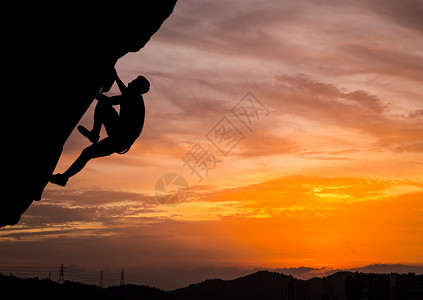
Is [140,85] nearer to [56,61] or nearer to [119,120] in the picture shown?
[119,120]

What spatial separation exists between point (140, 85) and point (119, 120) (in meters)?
0.54

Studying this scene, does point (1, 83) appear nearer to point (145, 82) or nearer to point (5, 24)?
point (5, 24)

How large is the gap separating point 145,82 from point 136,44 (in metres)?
0.88

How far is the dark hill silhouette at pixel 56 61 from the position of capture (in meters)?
4.81

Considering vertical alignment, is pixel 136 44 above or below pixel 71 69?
above

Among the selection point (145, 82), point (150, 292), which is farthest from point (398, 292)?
point (145, 82)

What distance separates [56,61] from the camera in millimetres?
5125

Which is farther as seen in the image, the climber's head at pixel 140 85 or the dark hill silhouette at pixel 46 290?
the dark hill silhouette at pixel 46 290

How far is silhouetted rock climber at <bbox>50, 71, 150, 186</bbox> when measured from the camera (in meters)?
6.86

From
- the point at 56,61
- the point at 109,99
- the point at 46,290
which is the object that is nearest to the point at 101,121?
the point at 109,99

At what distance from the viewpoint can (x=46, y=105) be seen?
5465 mm

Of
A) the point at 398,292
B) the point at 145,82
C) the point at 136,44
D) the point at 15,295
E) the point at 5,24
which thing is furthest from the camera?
the point at 398,292

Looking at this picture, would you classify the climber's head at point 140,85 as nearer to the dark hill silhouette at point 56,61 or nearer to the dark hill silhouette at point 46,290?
the dark hill silhouette at point 56,61

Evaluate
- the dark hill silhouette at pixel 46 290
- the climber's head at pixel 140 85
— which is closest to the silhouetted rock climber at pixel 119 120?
the climber's head at pixel 140 85
